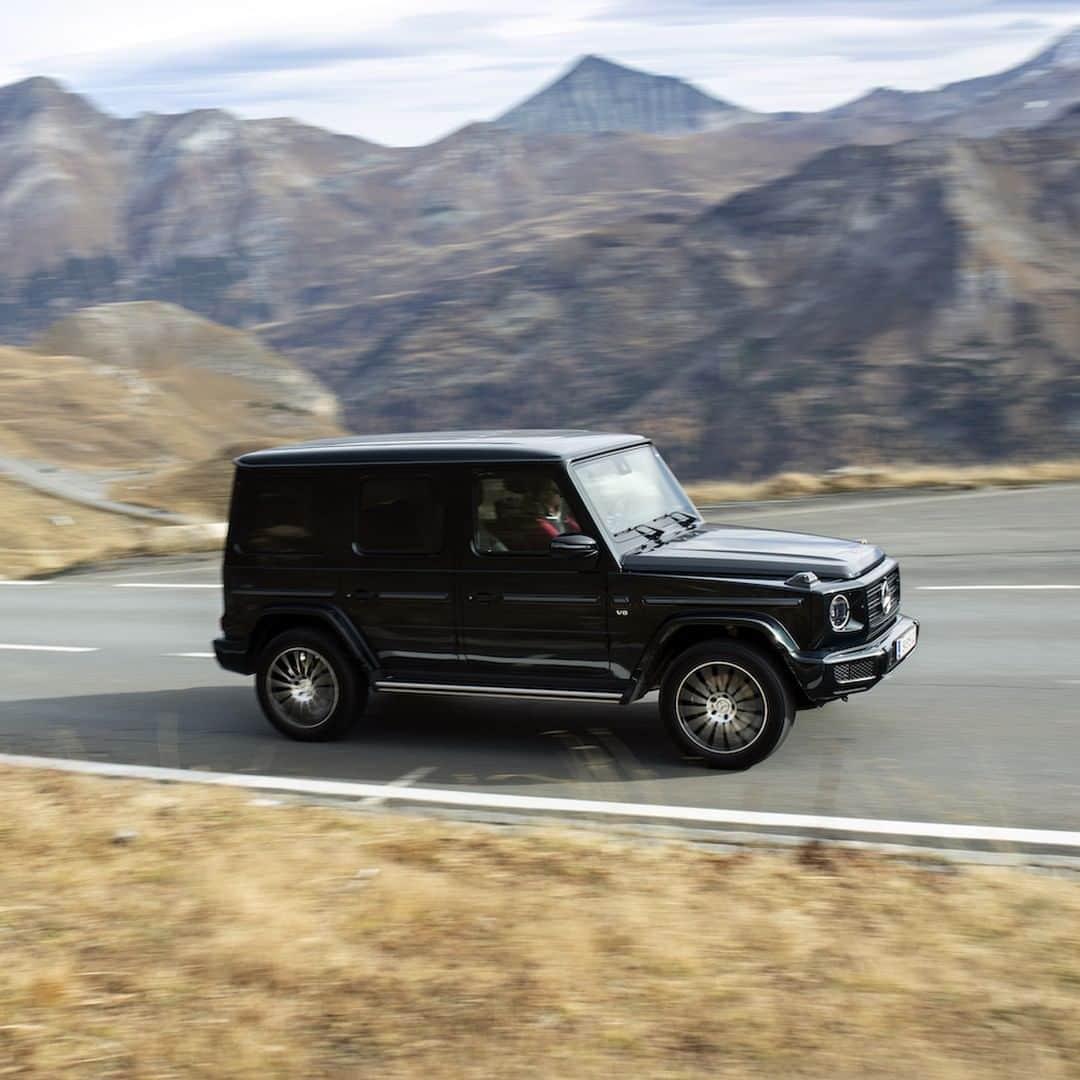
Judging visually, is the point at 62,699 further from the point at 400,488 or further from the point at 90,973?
the point at 90,973

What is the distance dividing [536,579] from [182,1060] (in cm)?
390

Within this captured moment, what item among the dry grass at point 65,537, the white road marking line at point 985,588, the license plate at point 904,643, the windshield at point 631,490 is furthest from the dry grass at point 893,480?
the license plate at point 904,643

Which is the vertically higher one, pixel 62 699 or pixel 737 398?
pixel 737 398

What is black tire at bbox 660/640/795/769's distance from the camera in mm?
7586

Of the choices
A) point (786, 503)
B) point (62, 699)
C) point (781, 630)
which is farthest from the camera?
point (786, 503)

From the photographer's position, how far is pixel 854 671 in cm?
754

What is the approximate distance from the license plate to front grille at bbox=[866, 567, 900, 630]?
13 centimetres

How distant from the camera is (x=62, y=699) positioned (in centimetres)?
1075

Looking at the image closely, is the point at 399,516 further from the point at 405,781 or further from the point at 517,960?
the point at 517,960

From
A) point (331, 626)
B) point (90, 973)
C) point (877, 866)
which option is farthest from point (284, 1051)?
point (331, 626)

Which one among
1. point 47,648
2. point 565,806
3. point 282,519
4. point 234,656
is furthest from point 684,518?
point 47,648

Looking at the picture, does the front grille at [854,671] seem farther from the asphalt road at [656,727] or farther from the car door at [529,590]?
the car door at [529,590]

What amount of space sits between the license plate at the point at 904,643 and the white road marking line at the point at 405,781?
267cm

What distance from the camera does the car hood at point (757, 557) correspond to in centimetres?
766
